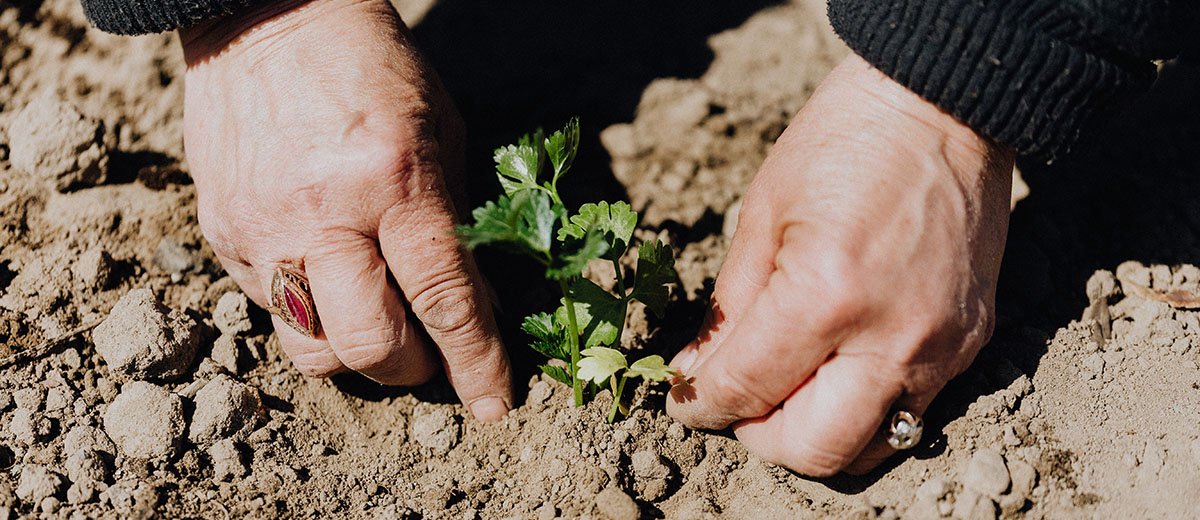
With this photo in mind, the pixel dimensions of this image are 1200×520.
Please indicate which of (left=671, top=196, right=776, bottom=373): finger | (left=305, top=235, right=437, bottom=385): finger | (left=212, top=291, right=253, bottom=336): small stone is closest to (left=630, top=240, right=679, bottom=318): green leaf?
(left=671, top=196, right=776, bottom=373): finger

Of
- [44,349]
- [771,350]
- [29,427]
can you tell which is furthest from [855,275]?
[44,349]

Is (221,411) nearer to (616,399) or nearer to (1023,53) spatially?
(616,399)

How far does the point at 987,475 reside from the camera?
2.43 m

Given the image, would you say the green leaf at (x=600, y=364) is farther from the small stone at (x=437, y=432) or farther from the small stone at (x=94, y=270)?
the small stone at (x=94, y=270)

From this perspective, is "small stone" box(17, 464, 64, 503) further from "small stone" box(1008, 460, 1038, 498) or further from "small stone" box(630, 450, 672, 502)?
"small stone" box(1008, 460, 1038, 498)

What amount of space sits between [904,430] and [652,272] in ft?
2.66

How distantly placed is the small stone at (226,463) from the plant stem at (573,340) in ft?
3.33

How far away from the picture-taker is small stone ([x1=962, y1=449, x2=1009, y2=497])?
242 centimetres

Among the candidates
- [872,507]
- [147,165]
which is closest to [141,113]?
[147,165]

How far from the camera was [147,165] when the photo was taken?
136 inches

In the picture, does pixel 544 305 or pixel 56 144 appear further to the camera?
pixel 56 144

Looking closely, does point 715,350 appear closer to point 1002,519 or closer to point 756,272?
point 756,272

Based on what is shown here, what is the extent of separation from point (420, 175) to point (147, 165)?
62.2 inches

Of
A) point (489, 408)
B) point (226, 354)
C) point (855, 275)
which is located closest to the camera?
point (855, 275)
